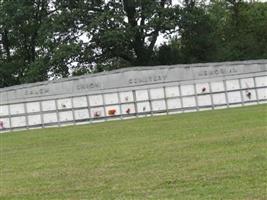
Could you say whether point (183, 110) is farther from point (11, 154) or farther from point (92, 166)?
point (92, 166)

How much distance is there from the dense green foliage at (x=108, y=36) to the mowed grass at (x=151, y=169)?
24197 mm

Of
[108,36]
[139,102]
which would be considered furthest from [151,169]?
[108,36]

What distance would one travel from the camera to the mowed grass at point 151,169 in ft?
23.2

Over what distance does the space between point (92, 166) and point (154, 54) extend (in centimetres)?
3108

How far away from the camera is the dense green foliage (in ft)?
123

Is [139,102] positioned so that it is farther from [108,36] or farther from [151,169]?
[151,169]

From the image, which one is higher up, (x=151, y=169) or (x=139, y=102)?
(x=139, y=102)

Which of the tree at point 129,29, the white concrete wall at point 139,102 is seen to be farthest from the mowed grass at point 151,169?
the tree at point 129,29

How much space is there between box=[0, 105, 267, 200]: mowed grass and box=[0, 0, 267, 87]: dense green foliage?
79.4 feet

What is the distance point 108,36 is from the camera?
36.2 metres

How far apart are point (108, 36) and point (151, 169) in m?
27.8

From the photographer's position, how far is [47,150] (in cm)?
1428

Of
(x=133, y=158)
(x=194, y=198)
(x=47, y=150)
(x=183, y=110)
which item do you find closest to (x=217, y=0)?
(x=183, y=110)

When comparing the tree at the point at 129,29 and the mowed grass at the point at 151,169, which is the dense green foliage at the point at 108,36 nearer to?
the tree at the point at 129,29
